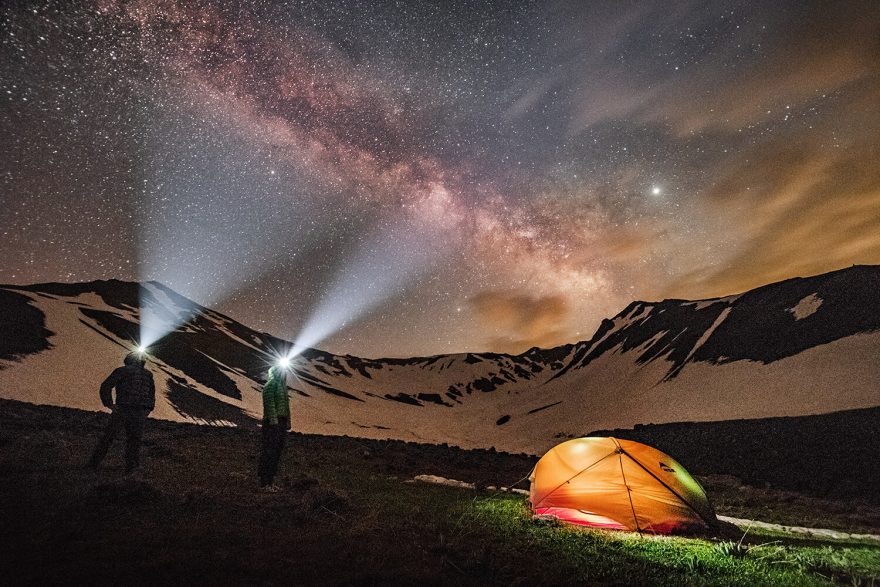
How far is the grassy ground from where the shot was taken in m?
4.82

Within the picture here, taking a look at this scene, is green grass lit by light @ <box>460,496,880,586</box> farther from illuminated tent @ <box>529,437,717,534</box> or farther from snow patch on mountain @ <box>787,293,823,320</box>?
snow patch on mountain @ <box>787,293,823,320</box>

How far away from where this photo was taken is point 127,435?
33.3ft

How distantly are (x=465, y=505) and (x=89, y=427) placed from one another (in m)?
18.5

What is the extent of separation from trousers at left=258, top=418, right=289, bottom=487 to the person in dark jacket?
308 centimetres

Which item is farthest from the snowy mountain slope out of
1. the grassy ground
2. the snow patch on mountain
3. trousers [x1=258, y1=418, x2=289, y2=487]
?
the grassy ground

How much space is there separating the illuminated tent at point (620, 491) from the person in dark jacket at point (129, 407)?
33.6 feet

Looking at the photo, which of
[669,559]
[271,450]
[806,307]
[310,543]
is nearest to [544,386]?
[806,307]

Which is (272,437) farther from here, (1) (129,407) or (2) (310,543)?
(2) (310,543)

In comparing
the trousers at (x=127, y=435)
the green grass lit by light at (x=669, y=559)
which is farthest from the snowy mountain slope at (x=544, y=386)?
the green grass lit by light at (x=669, y=559)

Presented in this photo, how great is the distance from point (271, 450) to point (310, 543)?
467 cm

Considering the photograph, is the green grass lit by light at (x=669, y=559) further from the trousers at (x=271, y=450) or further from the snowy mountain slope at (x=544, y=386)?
the snowy mountain slope at (x=544, y=386)

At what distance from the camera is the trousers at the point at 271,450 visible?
400 inches

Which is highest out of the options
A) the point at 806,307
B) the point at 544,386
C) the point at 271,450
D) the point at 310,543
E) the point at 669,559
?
the point at 806,307

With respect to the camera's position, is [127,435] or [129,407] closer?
[127,435]
